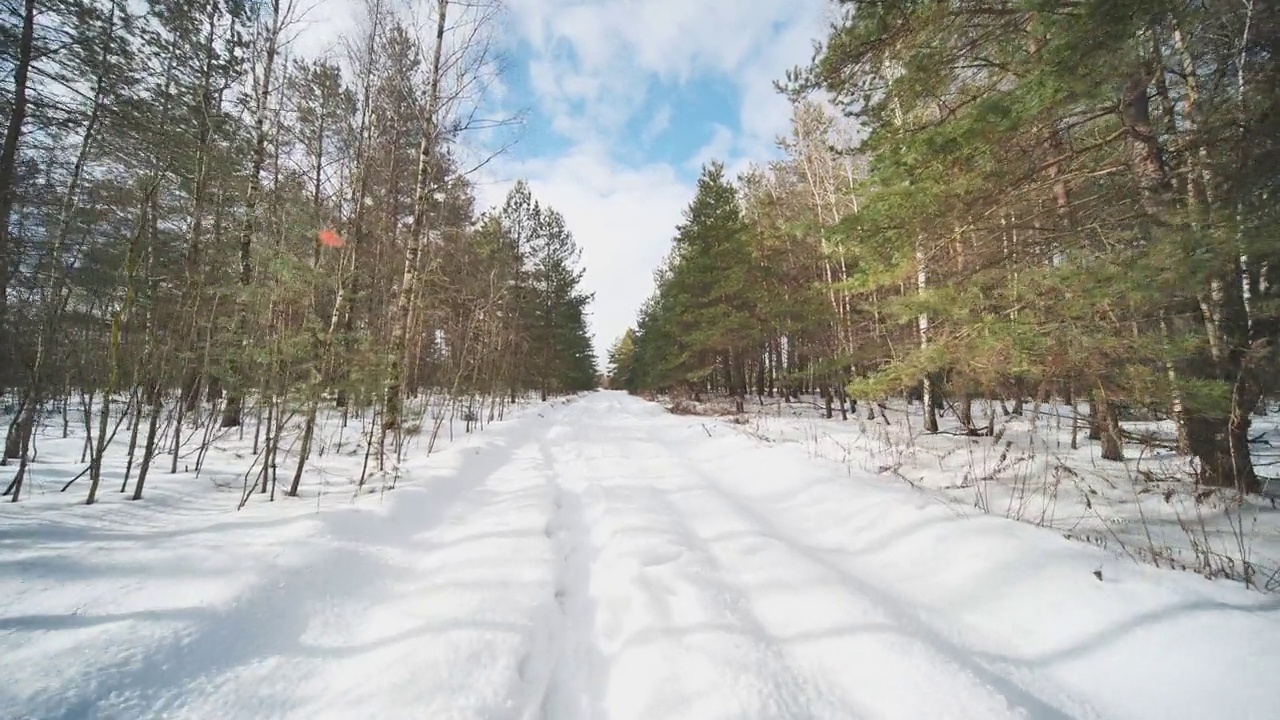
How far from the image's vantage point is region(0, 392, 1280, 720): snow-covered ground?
1795 millimetres

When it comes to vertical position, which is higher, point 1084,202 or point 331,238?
point 331,238

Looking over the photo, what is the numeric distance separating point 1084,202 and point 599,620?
6151mm

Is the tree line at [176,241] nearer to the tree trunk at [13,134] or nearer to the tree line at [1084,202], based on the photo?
the tree trunk at [13,134]

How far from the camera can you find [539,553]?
10.9 feet

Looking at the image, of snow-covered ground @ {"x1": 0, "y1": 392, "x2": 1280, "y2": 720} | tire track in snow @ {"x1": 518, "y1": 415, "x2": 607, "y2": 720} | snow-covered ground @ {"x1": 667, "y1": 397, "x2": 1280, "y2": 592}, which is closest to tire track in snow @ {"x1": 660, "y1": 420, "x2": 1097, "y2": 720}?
snow-covered ground @ {"x1": 0, "y1": 392, "x2": 1280, "y2": 720}

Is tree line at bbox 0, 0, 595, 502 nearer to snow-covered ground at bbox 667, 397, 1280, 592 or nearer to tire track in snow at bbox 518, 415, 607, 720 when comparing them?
tire track in snow at bbox 518, 415, 607, 720

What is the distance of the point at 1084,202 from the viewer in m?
4.49

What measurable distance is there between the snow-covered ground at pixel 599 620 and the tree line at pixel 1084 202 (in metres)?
2.08

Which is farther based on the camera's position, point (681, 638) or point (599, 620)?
point (599, 620)

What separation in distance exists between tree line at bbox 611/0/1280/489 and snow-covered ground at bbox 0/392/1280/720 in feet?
6.82

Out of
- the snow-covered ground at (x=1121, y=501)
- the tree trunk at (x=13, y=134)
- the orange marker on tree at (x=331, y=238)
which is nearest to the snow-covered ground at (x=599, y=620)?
the snow-covered ground at (x=1121, y=501)

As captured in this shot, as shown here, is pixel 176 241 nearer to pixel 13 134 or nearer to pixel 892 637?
pixel 13 134

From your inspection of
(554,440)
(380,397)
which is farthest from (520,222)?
(380,397)

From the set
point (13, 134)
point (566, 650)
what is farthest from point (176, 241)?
point (566, 650)
